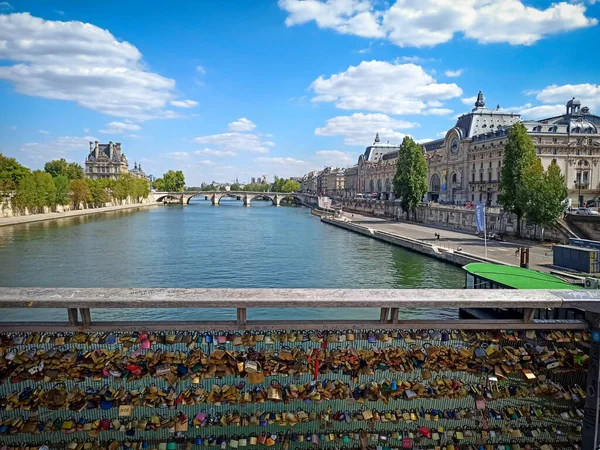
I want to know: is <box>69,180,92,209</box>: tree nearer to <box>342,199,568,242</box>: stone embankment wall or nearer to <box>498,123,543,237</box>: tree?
<box>342,199,568,242</box>: stone embankment wall

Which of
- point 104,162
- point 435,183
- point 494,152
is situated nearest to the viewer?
point 494,152

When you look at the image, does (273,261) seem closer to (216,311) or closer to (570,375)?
(216,311)

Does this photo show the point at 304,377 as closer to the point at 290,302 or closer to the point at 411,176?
the point at 290,302

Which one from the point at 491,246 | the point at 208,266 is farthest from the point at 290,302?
the point at 491,246

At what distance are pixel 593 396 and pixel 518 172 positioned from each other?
35557 millimetres

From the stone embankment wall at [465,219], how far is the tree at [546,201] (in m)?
2.00

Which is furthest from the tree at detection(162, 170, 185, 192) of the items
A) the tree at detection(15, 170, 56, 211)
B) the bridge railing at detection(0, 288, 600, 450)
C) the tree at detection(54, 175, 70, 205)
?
the bridge railing at detection(0, 288, 600, 450)

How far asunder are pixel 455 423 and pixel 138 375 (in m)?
3.28

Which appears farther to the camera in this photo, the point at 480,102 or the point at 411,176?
the point at 480,102

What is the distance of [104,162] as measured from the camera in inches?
5123

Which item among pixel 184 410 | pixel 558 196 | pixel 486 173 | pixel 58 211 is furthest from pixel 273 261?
pixel 58 211

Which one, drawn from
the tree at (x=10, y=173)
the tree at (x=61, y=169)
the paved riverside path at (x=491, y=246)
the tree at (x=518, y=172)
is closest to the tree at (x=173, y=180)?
the tree at (x=61, y=169)

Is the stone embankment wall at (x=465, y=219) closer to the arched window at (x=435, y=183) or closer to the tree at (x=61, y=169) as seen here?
the arched window at (x=435, y=183)

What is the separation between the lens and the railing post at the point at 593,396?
3.73 m
